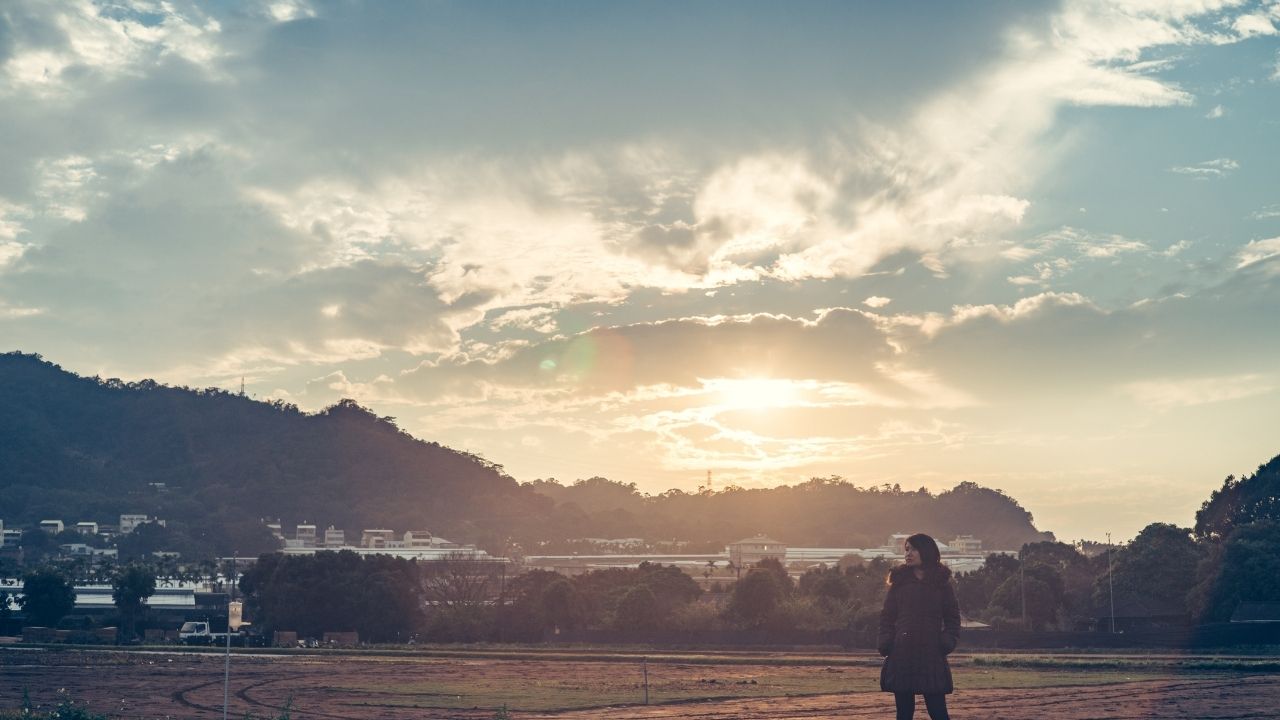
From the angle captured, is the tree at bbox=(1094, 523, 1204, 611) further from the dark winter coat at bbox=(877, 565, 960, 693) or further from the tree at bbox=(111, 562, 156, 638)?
the dark winter coat at bbox=(877, 565, 960, 693)

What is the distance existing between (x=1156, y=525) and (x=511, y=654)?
64829 mm

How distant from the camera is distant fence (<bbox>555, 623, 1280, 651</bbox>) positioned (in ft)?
225

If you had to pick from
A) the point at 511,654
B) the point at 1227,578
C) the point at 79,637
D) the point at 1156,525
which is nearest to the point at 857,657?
the point at 511,654

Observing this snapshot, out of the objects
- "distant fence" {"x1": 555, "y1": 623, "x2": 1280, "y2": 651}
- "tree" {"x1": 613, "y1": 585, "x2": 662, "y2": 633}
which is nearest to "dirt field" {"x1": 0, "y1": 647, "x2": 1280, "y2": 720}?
"distant fence" {"x1": 555, "y1": 623, "x2": 1280, "y2": 651}

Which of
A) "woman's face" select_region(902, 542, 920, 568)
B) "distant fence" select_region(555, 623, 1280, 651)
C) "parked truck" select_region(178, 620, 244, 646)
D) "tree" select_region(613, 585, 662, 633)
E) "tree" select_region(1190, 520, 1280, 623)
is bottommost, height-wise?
"parked truck" select_region(178, 620, 244, 646)

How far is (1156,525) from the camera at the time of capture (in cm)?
10781

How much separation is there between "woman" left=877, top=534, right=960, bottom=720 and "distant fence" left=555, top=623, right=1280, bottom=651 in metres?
63.3

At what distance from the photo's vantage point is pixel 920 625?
45.3 feet

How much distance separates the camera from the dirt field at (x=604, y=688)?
34094 mm

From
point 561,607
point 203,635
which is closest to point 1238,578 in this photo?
point 561,607

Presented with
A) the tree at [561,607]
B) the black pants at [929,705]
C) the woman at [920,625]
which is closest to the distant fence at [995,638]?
the tree at [561,607]

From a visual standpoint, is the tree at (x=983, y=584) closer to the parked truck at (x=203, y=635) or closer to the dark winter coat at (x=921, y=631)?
the parked truck at (x=203, y=635)

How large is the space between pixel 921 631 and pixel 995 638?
65.9m

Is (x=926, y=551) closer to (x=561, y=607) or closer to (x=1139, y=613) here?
(x=561, y=607)
